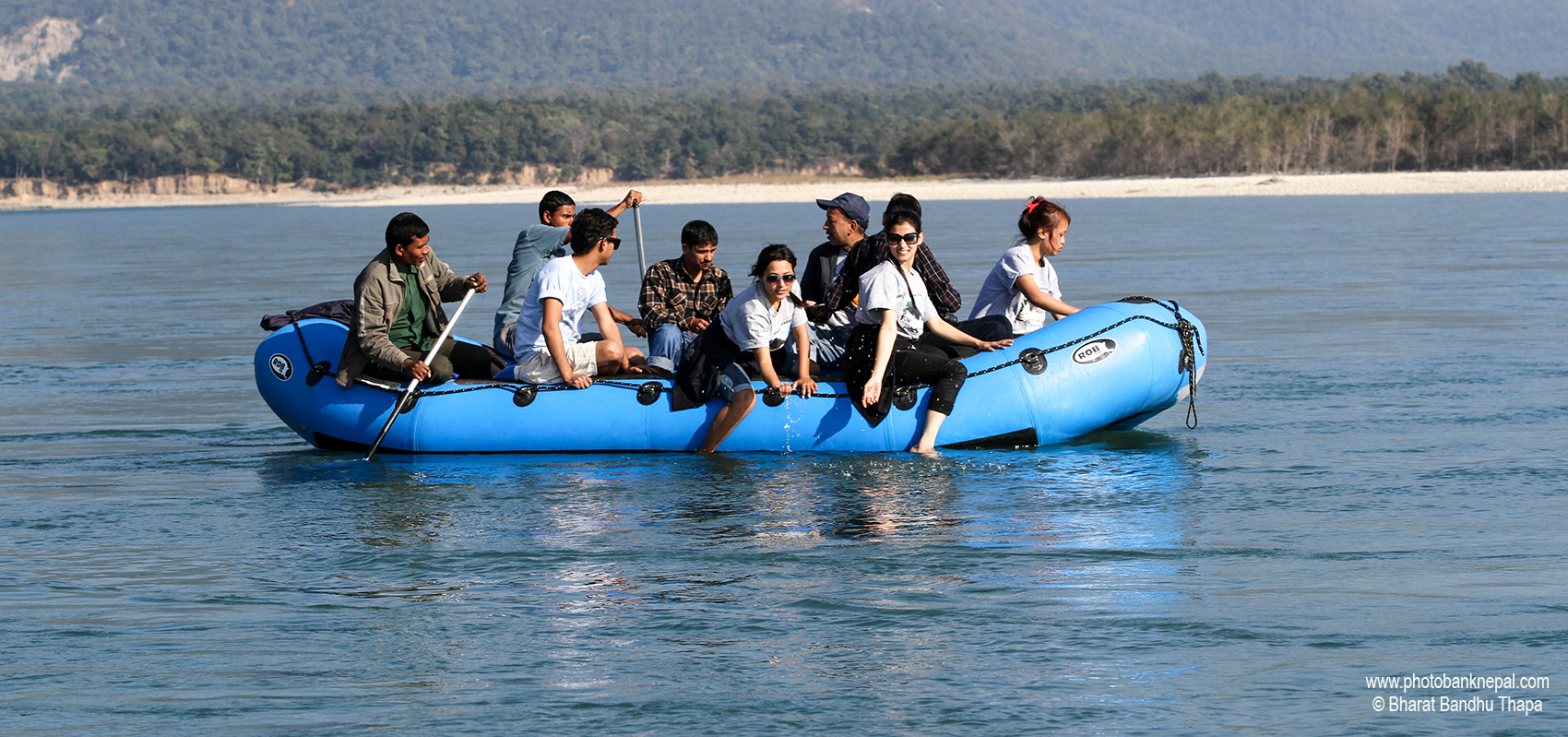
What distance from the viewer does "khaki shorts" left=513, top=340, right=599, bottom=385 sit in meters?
8.22

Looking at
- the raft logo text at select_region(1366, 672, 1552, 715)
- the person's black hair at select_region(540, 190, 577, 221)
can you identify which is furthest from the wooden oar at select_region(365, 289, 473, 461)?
the raft logo text at select_region(1366, 672, 1552, 715)

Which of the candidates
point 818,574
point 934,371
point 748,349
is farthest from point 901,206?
point 818,574

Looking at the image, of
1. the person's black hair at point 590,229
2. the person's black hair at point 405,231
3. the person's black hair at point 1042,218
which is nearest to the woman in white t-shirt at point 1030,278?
the person's black hair at point 1042,218

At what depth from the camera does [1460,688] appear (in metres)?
4.76

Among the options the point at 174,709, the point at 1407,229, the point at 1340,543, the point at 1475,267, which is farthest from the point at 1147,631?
the point at 1407,229

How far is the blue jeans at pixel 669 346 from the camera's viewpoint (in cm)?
831

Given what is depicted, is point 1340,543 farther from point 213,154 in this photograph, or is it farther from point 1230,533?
point 213,154

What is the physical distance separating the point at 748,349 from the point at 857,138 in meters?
87.4

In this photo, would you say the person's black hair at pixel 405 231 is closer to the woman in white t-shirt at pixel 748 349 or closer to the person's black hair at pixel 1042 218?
the woman in white t-shirt at pixel 748 349

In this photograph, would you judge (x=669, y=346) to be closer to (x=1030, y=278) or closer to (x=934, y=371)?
(x=934, y=371)

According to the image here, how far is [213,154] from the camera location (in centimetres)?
8681

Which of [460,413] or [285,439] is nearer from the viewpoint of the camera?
[460,413]

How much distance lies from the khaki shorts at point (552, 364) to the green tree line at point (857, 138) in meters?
53.8

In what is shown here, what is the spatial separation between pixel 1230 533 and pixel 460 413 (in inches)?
152
